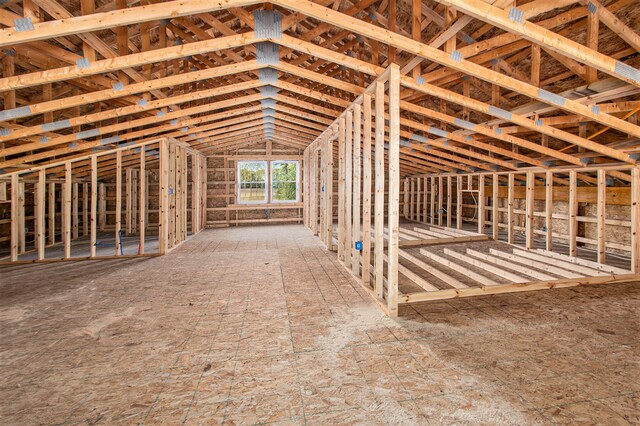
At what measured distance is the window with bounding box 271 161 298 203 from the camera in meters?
13.5

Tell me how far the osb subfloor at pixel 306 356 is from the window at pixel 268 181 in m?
8.49

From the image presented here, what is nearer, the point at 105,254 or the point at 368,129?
the point at 368,129

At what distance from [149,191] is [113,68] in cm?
900

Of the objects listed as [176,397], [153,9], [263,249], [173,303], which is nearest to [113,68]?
[153,9]

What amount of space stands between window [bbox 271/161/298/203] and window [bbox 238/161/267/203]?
0.36 metres

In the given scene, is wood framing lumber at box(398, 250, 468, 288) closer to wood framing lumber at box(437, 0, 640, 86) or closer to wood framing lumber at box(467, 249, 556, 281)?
wood framing lumber at box(467, 249, 556, 281)

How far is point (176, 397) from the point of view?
2.34 metres

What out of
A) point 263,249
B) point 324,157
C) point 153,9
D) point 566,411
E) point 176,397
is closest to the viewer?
point 566,411

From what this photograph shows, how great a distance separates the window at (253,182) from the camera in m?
13.3

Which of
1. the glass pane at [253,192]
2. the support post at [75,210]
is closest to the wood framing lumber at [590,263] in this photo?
the glass pane at [253,192]

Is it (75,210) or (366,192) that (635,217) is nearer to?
(366,192)

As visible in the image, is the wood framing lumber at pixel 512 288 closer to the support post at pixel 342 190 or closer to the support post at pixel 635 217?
the support post at pixel 635 217

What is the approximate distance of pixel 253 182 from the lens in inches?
528

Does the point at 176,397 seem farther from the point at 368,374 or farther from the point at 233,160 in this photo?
the point at 233,160
